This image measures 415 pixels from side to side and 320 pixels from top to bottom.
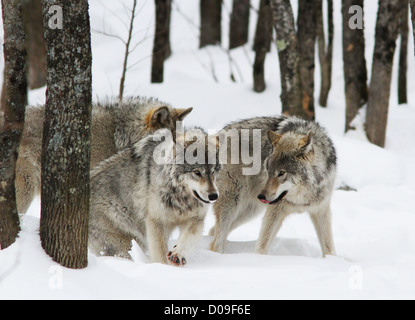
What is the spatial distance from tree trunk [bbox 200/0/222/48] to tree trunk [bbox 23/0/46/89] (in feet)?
20.7

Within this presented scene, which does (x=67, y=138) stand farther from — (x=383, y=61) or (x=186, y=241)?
(x=383, y=61)

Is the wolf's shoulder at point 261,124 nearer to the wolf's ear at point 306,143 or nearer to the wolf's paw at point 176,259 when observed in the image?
the wolf's ear at point 306,143

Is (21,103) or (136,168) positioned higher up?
(21,103)

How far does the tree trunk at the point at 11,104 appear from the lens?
4.10 meters

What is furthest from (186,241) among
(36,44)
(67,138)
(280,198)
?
(36,44)

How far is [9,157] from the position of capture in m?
4.10

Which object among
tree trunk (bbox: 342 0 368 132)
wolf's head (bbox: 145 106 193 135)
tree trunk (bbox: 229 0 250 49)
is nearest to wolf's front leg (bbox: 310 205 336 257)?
wolf's head (bbox: 145 106 193 135)

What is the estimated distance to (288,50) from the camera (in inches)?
370

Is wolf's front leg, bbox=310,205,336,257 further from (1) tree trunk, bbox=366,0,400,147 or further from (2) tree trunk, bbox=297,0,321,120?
(2) tree trunk, bbox=297,0,321,120

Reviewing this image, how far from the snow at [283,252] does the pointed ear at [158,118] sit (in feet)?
2.63

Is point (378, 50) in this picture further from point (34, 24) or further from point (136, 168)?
point (34, 24)

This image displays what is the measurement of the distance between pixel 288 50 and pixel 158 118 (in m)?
3.42
